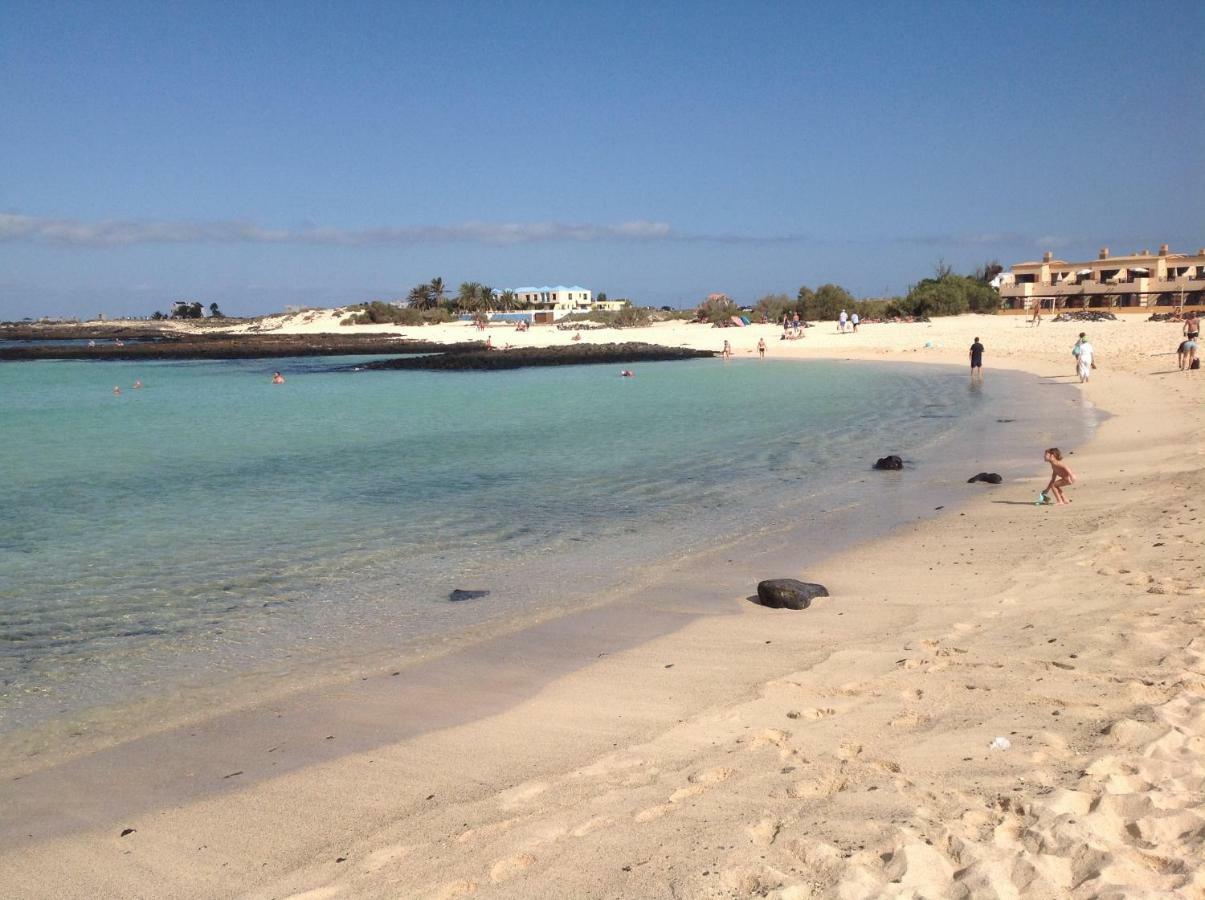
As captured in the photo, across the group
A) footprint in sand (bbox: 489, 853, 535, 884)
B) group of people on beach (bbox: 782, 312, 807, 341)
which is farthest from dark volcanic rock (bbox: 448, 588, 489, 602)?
group of people on beach (bbox: 782, 312, 807, 341)

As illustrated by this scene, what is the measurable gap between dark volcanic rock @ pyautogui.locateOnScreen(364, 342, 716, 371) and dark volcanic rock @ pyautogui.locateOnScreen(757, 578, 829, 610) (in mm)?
44388

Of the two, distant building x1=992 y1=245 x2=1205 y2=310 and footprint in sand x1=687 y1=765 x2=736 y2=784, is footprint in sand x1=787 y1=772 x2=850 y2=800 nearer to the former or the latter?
footprint in sand x1=687 y1=765 x2=736 y2=784

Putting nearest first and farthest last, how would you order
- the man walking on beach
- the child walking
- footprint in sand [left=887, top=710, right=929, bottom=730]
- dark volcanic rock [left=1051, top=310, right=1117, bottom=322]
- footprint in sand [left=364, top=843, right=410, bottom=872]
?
footprint in sand [left=364, top=843, right=410, bottom=872]
footprint in sand [left=887, top=710, right=929, bottom=730]
the child walking
the man walking on beach
dark volcanic rock [left=1051, top=310, right=1117, bottom=322]

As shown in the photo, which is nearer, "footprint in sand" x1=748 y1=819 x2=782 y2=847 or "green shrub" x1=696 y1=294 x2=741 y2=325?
"footprint in sand" x1=748 y1=819 x2=782 y2=847

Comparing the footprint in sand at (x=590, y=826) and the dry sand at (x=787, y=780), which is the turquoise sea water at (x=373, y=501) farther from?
the footprint in sand at (x=590, y=826)

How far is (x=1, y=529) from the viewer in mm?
13055

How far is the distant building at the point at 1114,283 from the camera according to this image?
65.5m

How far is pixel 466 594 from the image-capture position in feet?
29.5

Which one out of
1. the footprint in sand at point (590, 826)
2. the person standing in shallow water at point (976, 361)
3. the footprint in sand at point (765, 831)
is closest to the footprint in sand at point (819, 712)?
the footprint in sand at point (765, 831)

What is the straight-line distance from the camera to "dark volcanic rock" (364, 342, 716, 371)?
173 ft

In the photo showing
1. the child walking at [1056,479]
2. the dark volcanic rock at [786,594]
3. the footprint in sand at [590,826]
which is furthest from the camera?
the child walking at [1056,479]

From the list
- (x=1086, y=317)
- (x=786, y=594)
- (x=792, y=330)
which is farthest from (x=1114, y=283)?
(x=786, y=594)

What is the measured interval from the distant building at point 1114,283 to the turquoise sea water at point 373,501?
42.0 m

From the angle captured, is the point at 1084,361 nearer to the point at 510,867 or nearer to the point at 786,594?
the point at 786,594
